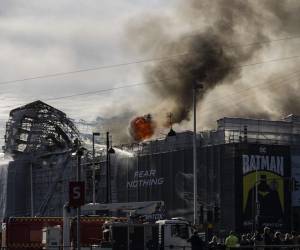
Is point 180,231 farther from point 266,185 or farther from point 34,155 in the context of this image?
point 34,155

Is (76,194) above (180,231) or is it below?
above

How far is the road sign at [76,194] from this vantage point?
25.4 m

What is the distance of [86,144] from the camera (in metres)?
106

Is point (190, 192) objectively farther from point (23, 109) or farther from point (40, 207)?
point (23, 109)

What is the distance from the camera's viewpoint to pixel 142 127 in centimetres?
9912

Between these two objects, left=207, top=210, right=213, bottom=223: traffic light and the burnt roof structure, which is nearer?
left=207, top=210, right=213, bottom=223: traffic light

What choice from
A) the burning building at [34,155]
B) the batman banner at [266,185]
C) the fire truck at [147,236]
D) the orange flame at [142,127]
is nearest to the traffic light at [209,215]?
the fire truck at [147,236]

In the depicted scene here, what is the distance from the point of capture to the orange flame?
98.2m

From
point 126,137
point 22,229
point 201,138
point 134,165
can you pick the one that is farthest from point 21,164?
point 22,229

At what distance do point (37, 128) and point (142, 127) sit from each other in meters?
13.3

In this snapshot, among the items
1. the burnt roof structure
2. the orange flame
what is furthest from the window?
the burnt roof structure

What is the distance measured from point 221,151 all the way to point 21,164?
114 feet

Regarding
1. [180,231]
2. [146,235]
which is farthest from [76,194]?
[180,231]

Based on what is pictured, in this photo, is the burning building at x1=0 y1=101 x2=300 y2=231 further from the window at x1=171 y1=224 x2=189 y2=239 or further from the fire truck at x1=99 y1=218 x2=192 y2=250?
the fire truck at x1=99 y1=218 x2=192 y2=250
